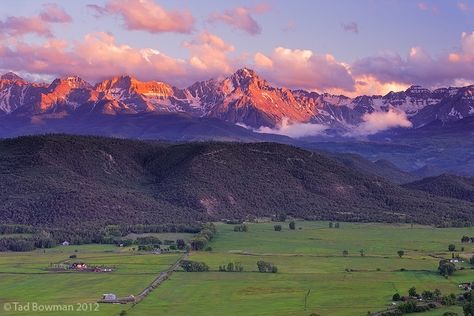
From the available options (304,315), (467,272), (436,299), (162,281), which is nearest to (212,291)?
(162,281)

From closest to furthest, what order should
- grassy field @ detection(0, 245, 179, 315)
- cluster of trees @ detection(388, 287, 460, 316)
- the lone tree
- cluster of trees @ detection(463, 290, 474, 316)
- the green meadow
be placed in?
cluster of trees @ detection(463, 290, 474, 316), cluster of trees @ detection(388, 287, 460, 316), the green meadow, grassy field @ detection(0, 245, 179, 315), the lone tree

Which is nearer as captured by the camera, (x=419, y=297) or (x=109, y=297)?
(x=109, y=297)

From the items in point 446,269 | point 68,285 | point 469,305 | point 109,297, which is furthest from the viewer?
point 446,269

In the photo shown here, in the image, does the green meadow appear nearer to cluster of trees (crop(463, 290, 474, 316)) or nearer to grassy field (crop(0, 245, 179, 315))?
grassy field (crop(0, 245, 179, 315))

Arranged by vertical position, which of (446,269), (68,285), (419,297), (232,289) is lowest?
(419,297)

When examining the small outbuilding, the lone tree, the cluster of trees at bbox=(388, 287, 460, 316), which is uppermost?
the lone tree

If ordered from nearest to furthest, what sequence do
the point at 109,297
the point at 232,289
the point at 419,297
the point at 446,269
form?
1. the point at 109,297
2. the point at 419,297
3. the point at 232,289
4. the point at 446,269

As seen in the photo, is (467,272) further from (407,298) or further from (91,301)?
(91,301)

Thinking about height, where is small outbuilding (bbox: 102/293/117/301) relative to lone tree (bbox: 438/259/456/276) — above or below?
below

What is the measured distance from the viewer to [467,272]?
198 metres

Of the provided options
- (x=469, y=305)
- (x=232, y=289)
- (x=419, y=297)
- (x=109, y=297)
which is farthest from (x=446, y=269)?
(x=109, y=297)

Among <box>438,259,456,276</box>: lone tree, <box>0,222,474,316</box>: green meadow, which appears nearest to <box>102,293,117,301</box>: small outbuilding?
<box>0,222,474,316</box>: green meadow

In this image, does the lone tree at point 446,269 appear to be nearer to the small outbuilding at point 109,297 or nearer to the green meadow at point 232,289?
the green meadow at point 232,289

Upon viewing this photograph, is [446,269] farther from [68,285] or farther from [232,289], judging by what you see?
[68,285]
